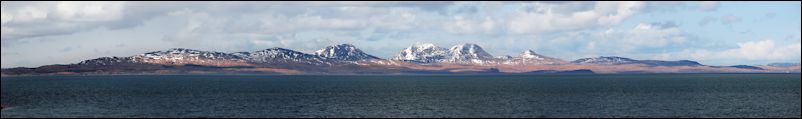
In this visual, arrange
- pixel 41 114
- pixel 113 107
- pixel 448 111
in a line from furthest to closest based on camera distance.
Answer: pixel 113 107 < pixel 448 111 < pixel 41 114

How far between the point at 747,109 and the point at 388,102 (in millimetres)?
62479

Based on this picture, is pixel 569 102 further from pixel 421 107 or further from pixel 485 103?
pixel 421 107

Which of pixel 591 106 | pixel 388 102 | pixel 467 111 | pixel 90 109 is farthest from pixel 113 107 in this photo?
pixel 591 106

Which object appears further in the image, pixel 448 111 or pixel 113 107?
pixel 113 107

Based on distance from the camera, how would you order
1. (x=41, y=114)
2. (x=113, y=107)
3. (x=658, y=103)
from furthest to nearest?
(x=658, y=103)
(x=113, y=107)
(x=41, y=114)

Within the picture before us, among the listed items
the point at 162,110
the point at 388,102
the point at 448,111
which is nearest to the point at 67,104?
the point at 162,110

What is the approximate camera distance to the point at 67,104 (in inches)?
5743

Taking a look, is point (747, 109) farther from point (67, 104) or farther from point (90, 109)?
point (67, 104)

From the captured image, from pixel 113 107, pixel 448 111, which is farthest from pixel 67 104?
pixel 448 111

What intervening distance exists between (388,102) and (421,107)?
17614mm

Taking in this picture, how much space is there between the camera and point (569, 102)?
510ft

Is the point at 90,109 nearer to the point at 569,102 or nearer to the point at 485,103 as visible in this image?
the point at 485,103

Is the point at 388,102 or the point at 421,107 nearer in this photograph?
the point at 421,107

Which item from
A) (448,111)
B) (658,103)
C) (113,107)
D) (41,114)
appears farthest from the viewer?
(658,103)
